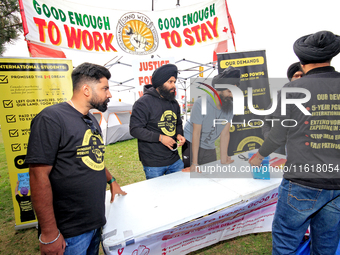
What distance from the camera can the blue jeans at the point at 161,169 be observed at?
215cm

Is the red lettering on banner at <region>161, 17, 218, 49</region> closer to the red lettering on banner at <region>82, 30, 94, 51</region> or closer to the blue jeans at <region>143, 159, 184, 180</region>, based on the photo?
the red lettering on banner at <region>82, 30, 94, 51</region>

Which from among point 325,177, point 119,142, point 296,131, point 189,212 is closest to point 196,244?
point 189,212

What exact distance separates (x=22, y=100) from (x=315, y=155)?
3.32 m

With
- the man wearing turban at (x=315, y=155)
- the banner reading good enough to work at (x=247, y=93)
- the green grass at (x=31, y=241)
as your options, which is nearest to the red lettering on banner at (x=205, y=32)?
the banner reading good enough to work at (x=247, y=93)

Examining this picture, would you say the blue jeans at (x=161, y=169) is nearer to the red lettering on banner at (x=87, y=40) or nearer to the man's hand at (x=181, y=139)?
the man's hand at (x=181, y=139)

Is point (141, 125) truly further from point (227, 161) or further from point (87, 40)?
point (87, 40)

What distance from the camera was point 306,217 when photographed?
118cm

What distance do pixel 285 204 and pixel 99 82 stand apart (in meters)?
1.57

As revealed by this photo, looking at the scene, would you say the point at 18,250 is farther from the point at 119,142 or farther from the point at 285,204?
the point at 119,142

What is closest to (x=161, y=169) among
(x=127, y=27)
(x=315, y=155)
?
(x=315, y=155)

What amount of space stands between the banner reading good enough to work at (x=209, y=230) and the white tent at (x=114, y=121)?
Result: 6436 millimetres

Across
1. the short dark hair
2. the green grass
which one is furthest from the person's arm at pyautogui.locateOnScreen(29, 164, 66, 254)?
the green grass

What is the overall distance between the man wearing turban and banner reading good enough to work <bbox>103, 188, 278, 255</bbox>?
45cm

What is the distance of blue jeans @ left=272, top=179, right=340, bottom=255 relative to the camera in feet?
3.85
